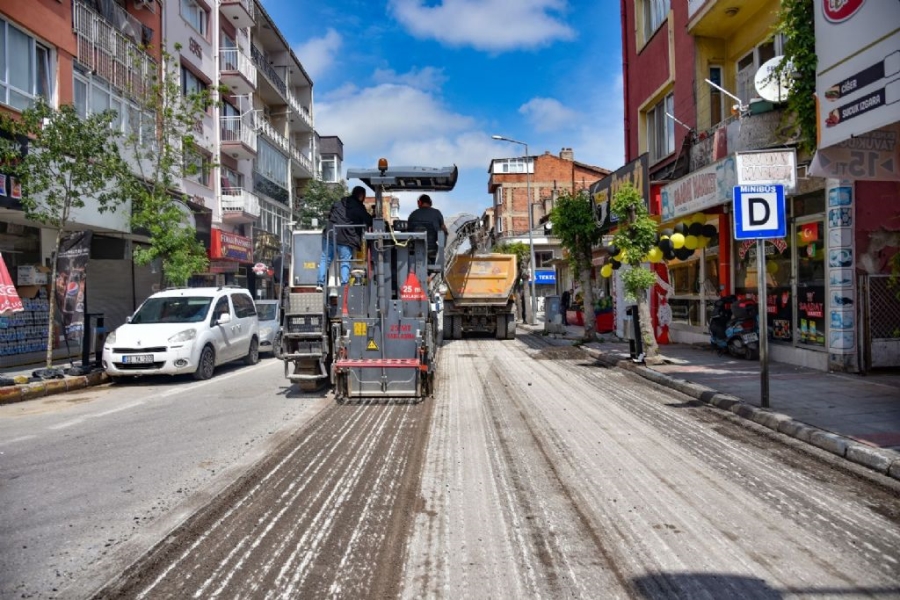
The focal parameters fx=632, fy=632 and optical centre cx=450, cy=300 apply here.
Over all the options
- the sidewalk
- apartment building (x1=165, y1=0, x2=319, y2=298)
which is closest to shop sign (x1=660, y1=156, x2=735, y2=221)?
the sidewalk

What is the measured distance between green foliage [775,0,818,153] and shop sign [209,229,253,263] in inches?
828

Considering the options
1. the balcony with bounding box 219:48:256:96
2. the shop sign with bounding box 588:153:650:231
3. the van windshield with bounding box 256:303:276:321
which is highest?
the balcony with bounding box 219:48:256:96

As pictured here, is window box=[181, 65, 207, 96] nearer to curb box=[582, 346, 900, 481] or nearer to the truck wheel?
the truck wheel

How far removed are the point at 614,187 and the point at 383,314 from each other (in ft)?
31.3

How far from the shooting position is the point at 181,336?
11891 mm

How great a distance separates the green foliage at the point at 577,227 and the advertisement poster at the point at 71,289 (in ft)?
39.7

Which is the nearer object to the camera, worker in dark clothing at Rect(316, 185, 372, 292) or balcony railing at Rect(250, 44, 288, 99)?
worker in dark clothing at Rect(316, 185, 372, 292)

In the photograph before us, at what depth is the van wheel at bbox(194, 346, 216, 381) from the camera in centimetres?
1236

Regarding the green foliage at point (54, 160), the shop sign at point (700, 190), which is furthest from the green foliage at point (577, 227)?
the green foliage at point (54, 160)

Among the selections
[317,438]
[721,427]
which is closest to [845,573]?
[721,427]

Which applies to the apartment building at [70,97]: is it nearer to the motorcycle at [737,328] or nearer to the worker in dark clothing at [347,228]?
the worker in dark clothing at [347,228]

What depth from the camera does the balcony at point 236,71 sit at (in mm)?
28656

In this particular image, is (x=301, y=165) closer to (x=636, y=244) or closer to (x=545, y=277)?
(x=545, y=277)

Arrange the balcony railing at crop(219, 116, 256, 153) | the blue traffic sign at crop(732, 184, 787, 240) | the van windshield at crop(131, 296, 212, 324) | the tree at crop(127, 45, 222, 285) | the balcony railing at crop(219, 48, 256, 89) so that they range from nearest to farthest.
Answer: the blue traffic sign at crop(732, 184, 787, 240)
the van windshield at crop(131, 296, 212, 324)
the tree at crop(127, 45, 222, 285)
the balcony railing at crop(219, 116, 256, 153)
the balcony railing at crop(219, 48, 256, 89)
